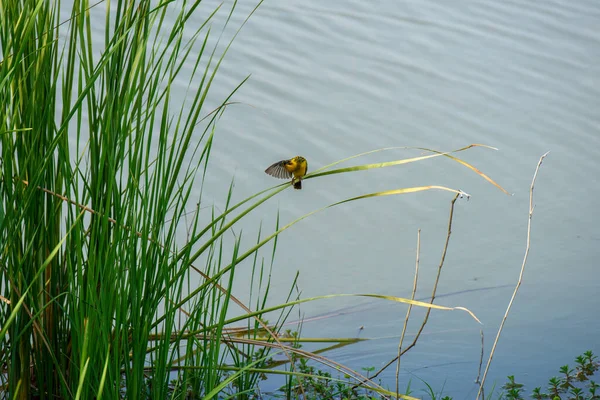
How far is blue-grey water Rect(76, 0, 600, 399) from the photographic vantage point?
2.88 meters

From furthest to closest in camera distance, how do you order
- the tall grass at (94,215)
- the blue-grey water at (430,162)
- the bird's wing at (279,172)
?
the blue-grey water at (430,162)
the bird's wing at (279,172)
the tall grass at (94,215)

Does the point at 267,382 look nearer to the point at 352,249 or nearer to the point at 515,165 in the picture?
the point at 352,249

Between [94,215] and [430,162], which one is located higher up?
[94,215]

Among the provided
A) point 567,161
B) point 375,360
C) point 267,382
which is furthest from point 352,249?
point 567,161

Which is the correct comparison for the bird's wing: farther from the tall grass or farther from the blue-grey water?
the tall grass

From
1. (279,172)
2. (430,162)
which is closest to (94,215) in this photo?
(279,172)

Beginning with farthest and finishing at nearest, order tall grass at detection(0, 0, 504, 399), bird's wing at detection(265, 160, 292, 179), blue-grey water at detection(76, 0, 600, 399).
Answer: blue-grey water at detection(76, 0, 600, 399)
bird's wing at detection(265, 160, 292, 179)
tall grass at detection(0, 0, 504, 399)

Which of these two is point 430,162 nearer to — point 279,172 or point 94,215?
point 279,172

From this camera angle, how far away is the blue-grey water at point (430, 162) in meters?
2.88

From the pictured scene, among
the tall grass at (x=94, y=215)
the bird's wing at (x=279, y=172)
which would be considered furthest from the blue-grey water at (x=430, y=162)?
the tall grass at (x=94, y=215)

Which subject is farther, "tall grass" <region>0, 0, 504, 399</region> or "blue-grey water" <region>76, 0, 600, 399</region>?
"blue-grey water" <region>76, 0, 600, 399</region>

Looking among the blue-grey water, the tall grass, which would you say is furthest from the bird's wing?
the tall grass

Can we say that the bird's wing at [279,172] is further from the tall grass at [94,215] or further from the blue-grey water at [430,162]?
the tall grass at [94,215]

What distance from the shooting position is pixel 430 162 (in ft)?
13.0
